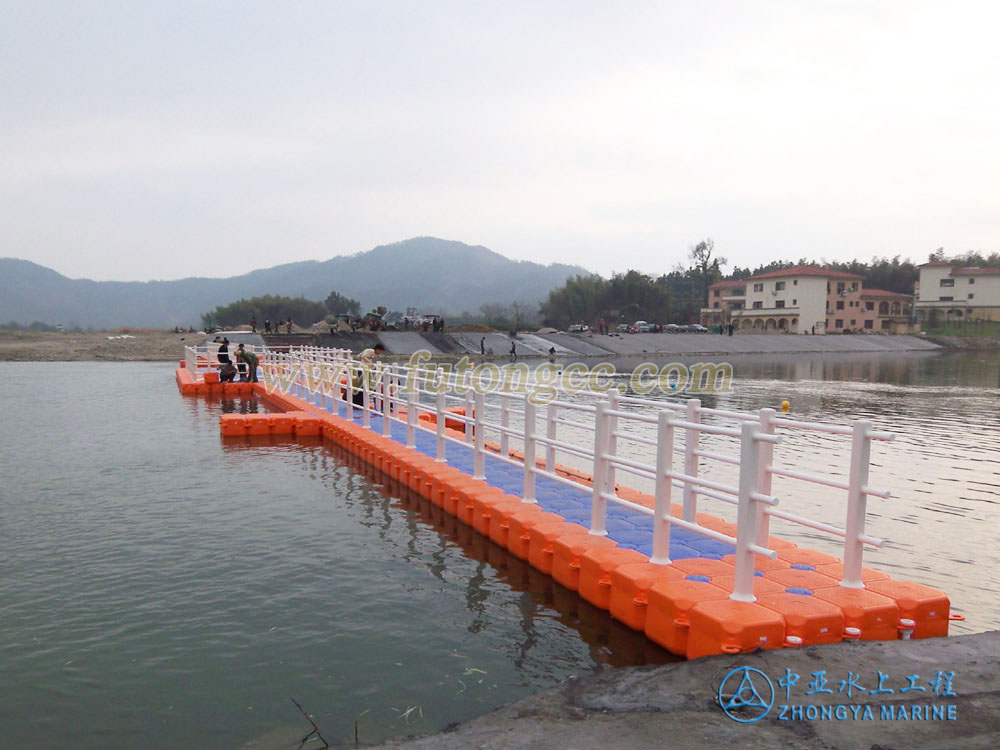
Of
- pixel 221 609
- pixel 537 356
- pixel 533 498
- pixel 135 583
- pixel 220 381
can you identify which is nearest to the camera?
pixel 221 609

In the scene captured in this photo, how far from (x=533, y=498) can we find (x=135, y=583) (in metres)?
4.46

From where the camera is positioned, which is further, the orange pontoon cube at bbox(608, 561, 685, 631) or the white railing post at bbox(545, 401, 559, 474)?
the white railing post at bbox(545, 401, 559, 474)

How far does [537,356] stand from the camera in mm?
61812

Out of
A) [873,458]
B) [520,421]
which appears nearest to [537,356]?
[520,421]

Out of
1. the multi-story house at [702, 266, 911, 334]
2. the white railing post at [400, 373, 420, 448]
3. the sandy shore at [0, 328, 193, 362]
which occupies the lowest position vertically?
the sandy shore at [0, 328, 193, 362]

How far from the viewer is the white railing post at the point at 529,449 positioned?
8398 mm

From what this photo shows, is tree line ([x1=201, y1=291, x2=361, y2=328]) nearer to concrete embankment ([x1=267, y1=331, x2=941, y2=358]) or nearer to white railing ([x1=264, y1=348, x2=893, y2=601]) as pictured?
concrete embankment ([x1=267, y1=331, x2=941, y2=358])

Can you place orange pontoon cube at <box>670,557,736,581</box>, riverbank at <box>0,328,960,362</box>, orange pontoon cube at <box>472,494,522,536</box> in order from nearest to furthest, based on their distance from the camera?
1. orange pontoon cube at <box>670,557,736,581</box>
2. orange pontoon cube at <box>472,494,522,536</box>
3. riverbank at <box>0,328,960,362</box>

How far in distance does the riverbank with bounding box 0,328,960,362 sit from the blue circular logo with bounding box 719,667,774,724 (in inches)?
2061

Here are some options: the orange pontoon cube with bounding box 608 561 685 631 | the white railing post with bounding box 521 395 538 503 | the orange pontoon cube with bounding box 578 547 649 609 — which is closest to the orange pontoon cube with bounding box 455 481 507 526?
the white railing post with bounding box 521 395 538 503

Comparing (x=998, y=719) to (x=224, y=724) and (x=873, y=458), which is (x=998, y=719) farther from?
(x=873, y=458)

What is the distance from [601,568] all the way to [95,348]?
65.5 meters

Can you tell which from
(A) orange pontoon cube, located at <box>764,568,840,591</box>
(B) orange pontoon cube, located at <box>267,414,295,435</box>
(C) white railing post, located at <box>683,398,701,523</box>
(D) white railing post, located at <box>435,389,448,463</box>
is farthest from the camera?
(B) orange pontoon cube, located at <box>267,414,295,435</box>

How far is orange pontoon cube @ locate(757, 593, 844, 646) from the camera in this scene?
512 centimetres
